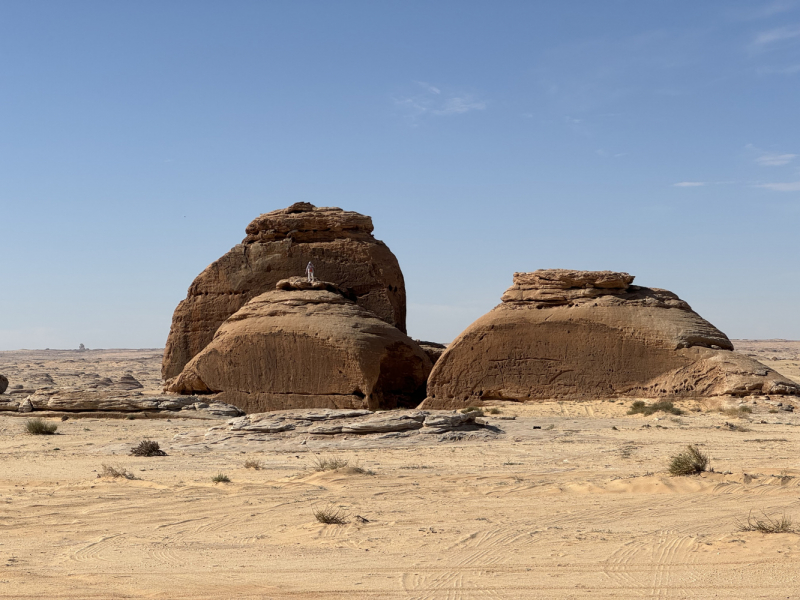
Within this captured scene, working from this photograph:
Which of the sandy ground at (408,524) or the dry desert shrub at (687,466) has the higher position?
the dry desert shrub at (687,466)

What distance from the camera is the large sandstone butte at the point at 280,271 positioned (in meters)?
28.2

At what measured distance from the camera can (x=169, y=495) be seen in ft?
33.4

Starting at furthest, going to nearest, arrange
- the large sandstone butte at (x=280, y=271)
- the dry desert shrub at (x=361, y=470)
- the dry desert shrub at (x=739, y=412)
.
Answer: the large sandstone butte at (x=280, y=271)
the dry desert shrub at (x=739, y=412)
the dry desert shrub at (x=361, y=470)

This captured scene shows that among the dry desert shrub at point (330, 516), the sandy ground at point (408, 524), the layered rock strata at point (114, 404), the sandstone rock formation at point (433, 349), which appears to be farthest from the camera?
the sandstone rock formation at point (433, 349)

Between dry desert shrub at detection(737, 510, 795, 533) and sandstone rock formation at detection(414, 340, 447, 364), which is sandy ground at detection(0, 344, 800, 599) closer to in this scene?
dry desert shrub at detection(737, 510, 795, 533)

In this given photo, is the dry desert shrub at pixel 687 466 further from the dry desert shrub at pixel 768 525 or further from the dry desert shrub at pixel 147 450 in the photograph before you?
the dry desert shrub at pixel 147 450

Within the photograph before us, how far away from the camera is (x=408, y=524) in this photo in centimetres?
819

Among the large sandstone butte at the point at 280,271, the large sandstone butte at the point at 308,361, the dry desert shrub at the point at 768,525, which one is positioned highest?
the large sandstone butte at the point at 280,271

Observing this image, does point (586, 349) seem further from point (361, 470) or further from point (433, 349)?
point (361, 470)

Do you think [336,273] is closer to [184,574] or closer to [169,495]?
[169,495]

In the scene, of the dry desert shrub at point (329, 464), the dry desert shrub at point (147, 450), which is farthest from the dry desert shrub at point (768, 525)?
the dry desert shrub at point (147, 450)

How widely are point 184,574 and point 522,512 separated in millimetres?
3586

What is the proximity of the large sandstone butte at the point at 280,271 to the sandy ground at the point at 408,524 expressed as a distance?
13.0 metres

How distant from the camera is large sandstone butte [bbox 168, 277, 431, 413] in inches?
913
